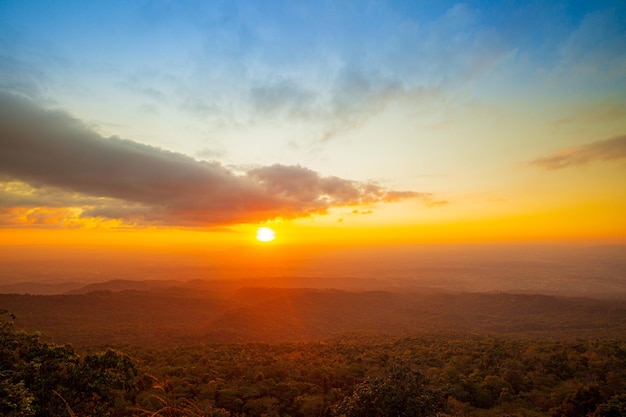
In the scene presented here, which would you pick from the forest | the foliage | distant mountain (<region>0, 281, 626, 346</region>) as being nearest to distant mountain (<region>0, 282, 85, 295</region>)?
distant mountain (<region>0, 281, 626, 346</region>)

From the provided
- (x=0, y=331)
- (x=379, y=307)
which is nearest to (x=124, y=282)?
(x=379, y=307)

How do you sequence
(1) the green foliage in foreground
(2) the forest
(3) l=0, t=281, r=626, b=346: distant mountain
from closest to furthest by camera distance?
(1) the green foliage in foreground, (2) the forest, (3) l=0, t=281, r=626, b=346: distant mountain

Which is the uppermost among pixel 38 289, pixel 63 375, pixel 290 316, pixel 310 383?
pixel 63 375

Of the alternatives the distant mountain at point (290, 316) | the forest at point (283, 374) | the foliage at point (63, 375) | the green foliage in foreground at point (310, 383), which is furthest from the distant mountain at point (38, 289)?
the foliage at point (63, 375)

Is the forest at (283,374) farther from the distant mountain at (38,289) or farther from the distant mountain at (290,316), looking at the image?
the distant mountain at (38,289)

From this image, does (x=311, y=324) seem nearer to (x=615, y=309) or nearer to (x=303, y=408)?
(x=303, y=408)

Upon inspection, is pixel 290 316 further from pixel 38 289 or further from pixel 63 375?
pixel 38 289

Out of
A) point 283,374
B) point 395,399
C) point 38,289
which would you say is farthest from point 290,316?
point 38,289

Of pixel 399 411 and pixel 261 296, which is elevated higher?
pixel 399 411

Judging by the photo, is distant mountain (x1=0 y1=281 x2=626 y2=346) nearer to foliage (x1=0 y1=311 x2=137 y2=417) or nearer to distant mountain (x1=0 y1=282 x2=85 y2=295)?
foliage (x1=0 y1=311 x2=137 y2=417)
